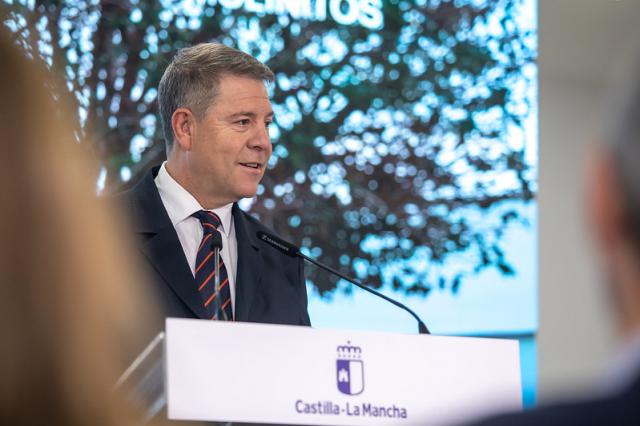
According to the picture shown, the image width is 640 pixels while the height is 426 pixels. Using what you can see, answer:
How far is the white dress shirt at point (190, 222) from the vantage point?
2.70 m

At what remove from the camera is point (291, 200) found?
210 inches

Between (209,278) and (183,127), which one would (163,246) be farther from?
(183,127)

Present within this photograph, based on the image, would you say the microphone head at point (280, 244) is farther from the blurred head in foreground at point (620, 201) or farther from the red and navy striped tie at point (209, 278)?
the blurred head in foreground at point (620, 201)

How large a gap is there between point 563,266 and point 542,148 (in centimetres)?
65

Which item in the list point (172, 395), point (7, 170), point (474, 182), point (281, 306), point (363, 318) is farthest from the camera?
point (474, 182)

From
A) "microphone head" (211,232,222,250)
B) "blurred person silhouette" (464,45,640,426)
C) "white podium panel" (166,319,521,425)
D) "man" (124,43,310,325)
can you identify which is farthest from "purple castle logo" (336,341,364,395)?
"blurred person silhouette" (464,45,640,426)

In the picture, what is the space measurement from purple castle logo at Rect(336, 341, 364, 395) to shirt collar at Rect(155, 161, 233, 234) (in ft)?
2.73

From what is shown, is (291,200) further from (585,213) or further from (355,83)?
(585,213)

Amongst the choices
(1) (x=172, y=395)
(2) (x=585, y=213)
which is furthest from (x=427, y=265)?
(2) (x=585, y=213)

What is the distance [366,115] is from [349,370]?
3.47m

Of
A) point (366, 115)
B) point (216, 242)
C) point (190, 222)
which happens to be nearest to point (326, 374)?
point (216, 242)

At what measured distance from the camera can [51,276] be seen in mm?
568

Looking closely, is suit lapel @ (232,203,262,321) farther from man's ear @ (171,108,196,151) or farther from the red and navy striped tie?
man's ear @ (171,108,196,151)

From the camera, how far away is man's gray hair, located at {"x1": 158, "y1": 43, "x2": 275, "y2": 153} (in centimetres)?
308
